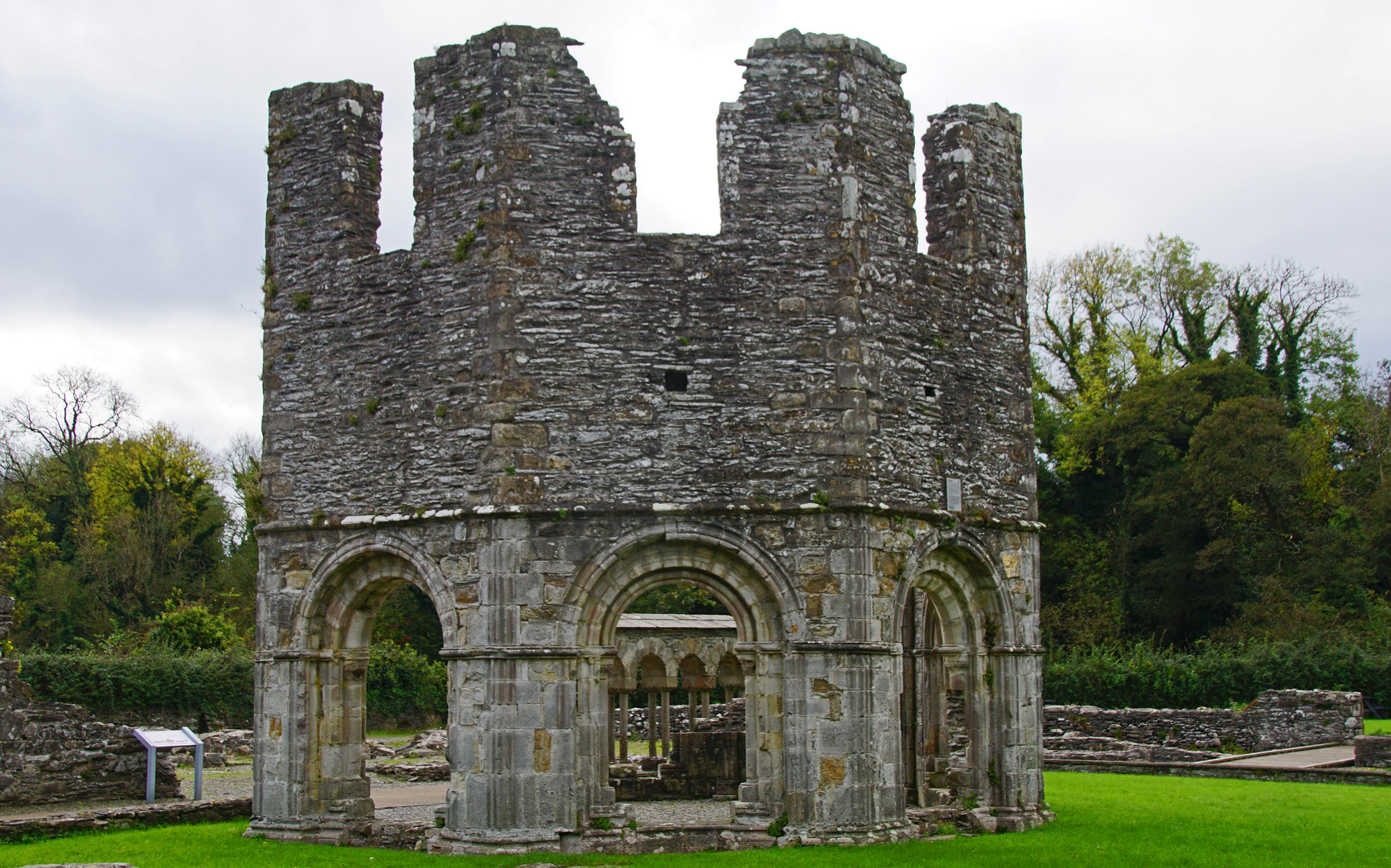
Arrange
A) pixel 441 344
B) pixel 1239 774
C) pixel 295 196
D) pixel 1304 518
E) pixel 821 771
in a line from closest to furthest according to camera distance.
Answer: pixel 821 771 → pixel 441 344 → pixel 295 196 → pixel 1239 774 → pixel 1304 518

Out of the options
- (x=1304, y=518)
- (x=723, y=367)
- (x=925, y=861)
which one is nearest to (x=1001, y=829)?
(x=925, y=861)

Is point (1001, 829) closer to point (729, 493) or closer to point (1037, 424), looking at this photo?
point (729, 493)

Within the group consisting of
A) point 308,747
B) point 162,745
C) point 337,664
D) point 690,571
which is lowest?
point 162,745

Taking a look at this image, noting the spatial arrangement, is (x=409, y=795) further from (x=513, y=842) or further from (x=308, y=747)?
(x=513, y=842)

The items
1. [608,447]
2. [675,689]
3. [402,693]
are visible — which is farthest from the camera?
[402,693]

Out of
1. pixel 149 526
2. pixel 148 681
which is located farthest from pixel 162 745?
pixel 149 526

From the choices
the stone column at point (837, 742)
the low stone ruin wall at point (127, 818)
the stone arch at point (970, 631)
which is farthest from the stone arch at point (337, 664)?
the stone arch at point (970, 631)

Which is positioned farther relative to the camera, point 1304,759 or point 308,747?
point 1304,759

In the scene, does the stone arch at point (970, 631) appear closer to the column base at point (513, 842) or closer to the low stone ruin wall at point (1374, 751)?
the column base at point (513, 842)

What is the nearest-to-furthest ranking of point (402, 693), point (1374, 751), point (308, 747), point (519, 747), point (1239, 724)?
point (519, 747)
point (308, 747)
point (1374, 751)
point (1239, 724)
point (402, 693)

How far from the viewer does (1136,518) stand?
32.0 metres

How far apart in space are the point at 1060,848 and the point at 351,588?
22.9 feet

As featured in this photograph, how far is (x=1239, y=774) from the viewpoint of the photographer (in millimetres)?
19094

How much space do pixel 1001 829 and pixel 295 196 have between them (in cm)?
940
